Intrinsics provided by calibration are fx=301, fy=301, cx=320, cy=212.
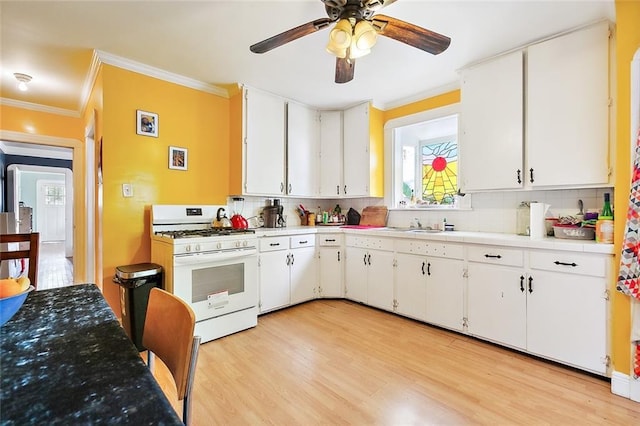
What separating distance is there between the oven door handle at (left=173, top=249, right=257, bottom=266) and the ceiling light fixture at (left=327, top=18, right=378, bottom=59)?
1901mm

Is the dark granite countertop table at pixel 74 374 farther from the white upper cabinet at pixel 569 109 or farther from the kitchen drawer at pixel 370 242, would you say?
the white upper cabinet at pixel 569 109

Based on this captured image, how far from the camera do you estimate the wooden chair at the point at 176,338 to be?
2.66 ft

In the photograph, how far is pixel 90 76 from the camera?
3.02m

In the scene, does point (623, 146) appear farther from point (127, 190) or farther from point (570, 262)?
point (127, 190)

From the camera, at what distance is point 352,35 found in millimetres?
1769

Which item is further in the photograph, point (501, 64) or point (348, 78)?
point (501, 64)

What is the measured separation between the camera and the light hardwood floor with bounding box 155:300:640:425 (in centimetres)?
169

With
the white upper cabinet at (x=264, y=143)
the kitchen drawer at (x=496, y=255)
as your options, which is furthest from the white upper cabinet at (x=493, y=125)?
the white upper cabinet at (x=264, y=143)

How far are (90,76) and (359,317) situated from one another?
12.1ft

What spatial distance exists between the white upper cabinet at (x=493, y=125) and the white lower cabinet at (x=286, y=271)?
1.88 metres

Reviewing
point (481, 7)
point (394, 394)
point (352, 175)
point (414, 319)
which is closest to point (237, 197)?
point (352, 175)

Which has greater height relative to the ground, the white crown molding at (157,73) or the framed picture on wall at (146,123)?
the white crown molding at (157,73)

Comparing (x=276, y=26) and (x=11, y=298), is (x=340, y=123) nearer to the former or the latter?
(x=276, y=26)

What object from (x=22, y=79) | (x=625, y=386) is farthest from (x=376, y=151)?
(x=22, y=79)
